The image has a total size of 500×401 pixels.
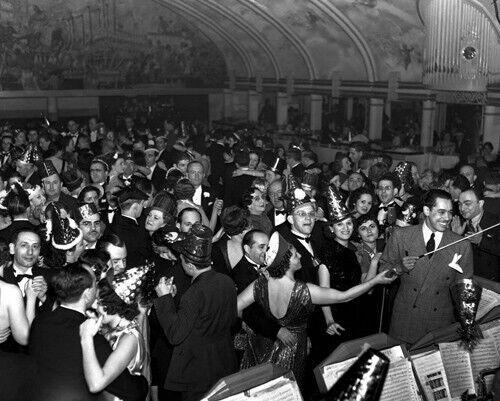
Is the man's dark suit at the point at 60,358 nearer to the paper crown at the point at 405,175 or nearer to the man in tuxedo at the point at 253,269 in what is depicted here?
the man in tuxedo at the point at 253,269

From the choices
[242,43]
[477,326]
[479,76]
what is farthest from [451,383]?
[242,43]

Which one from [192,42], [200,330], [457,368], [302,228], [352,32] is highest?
[192,42]

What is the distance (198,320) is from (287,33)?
17.3 meters

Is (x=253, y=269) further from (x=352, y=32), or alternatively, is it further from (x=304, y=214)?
(x=352, y=32)

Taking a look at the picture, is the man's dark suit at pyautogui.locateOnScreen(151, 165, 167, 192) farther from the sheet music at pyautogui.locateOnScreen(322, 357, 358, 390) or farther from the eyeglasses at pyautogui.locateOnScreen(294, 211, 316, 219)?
the sheet music at pyautogui.locateOnScreen(322, 357, 358, 390)

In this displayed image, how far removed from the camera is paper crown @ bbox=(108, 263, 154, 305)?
162 inches

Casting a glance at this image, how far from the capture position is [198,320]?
4.43 metres

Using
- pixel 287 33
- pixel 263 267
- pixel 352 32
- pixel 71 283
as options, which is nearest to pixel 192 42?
pixel 287 33

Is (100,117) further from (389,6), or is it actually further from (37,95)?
(389,6)

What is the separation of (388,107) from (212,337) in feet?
51.9

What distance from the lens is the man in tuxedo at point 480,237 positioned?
652 cm

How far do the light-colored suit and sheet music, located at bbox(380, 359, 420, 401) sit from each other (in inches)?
55.1

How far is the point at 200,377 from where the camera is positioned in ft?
14.9

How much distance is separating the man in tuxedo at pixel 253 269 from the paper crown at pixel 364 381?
1.76 m
